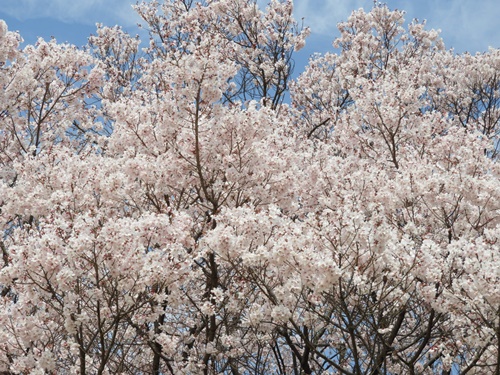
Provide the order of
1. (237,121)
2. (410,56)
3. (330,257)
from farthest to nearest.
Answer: (410,56) → (237,121) → (330,257)

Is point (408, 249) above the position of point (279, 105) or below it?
below

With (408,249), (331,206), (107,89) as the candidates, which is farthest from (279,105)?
(408,249)

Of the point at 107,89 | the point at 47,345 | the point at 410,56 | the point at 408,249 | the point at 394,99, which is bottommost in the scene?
the point at 47,345

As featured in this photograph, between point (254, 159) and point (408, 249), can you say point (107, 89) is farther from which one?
point (408, 249)

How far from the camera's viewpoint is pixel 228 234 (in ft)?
22.2

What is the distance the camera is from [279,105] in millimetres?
16953

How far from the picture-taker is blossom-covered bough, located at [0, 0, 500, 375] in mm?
6723

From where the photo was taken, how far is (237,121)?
9.05 meters

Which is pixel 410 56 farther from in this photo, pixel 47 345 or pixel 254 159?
pixel 47 345

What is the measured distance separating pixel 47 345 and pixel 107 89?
34.9ft

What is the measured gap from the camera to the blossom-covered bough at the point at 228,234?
672cm

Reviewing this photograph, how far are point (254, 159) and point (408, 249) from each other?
3208 mm

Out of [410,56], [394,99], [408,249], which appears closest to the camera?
[408,249]

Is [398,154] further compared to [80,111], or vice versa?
[80,111]
